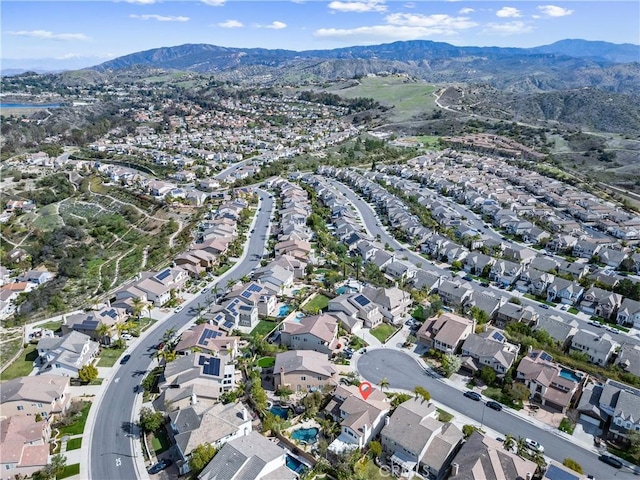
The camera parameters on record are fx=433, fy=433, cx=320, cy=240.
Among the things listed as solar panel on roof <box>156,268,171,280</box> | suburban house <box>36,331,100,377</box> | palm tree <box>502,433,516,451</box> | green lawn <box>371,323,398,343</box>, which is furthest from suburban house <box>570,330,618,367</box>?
suburban house <box>36,331,100,377</box>

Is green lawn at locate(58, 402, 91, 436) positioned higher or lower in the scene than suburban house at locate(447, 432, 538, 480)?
lower

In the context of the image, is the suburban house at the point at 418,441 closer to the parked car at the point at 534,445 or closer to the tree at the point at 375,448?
the tree at the point at 375,448

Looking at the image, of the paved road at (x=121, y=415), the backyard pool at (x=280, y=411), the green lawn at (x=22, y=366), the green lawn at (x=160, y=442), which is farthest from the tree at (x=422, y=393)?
the green lawn at (x=22, y=366)

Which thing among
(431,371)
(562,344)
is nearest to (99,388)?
(431,371)

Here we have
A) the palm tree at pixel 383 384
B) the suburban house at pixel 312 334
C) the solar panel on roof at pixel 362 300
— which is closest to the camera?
the palm tree at pixel 383 384

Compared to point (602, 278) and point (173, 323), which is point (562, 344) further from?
point (173, 323)

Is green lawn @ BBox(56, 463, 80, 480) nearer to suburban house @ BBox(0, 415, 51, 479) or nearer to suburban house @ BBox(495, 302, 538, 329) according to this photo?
suburban house @ BBox(0, 415, 51, 479)
